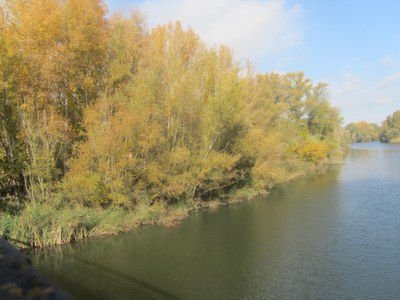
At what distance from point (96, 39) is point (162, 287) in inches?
627

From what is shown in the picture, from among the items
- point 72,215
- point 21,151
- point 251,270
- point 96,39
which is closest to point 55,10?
point 96,39

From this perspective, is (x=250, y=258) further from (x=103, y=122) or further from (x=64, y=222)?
(x=103, y=122)

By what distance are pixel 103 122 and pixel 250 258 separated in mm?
11809

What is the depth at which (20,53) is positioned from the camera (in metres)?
17.8

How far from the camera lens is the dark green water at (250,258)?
12312mm

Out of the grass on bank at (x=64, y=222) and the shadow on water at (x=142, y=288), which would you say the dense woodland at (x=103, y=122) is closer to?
the grass on bank at (x=64, y=222)

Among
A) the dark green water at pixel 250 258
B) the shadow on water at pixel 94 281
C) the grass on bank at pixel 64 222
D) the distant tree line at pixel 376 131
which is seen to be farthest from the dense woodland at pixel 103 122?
the distant tree line at pixel 376 131

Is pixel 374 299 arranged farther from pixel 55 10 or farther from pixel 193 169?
pixel 55 10

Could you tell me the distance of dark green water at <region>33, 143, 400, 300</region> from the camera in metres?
12.3

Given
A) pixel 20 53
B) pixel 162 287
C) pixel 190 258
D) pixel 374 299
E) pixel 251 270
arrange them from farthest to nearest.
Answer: pixel 20 53
pixel 190 258
pixel 251 270
pixel 162 287
pixel 374 299

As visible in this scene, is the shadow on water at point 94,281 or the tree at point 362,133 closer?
the shadow on water at point 94,281

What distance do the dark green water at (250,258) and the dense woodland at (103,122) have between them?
2358 mm

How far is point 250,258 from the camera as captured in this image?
1559cm

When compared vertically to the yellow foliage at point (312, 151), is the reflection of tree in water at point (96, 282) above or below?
below
